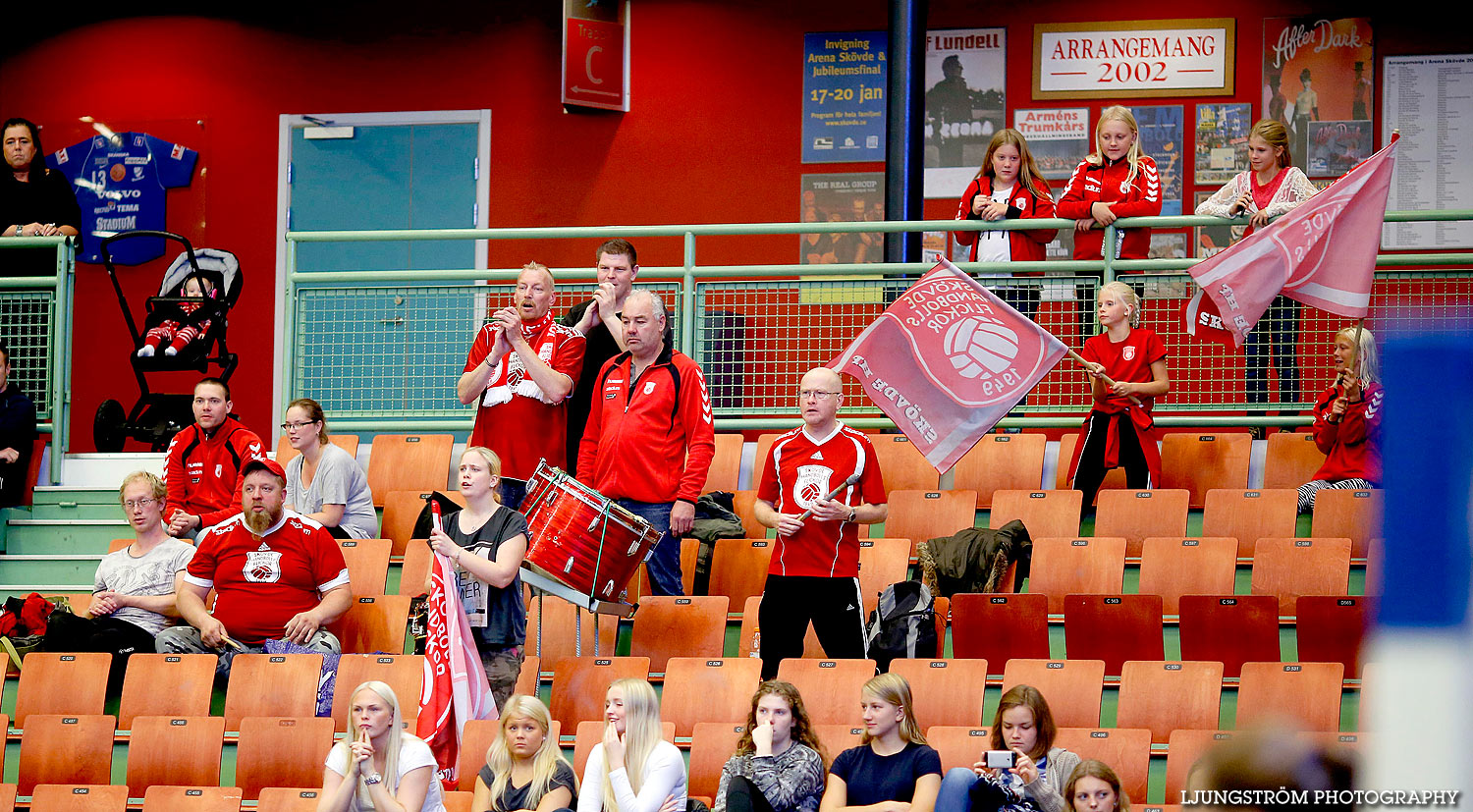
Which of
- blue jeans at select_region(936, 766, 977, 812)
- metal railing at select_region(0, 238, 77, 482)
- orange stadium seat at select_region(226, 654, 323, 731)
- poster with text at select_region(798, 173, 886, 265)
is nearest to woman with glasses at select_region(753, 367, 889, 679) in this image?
blue jeans at select_region(936, 766, 977, 812)

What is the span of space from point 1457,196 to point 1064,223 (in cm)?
403

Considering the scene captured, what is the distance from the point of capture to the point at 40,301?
8.69m

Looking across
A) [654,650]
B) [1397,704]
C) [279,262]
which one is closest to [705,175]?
[279,262]

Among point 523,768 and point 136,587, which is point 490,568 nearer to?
point 523,768

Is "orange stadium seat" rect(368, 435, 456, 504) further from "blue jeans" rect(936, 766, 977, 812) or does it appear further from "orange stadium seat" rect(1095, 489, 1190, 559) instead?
"blue jeans" rect(936, 766, 977, 812)

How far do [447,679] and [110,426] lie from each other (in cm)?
361

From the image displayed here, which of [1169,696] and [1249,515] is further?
[1249,515]

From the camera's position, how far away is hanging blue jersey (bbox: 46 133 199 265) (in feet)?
39.5

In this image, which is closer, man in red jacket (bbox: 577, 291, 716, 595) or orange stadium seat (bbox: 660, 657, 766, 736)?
orange stadium seat (bbox: 660, 657, 766, 736)

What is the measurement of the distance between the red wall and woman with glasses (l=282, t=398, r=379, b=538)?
4242 mm

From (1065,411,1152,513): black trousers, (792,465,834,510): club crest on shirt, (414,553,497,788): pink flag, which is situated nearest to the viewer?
(414,553,497,788): pink flag

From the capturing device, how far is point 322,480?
7.23 meters

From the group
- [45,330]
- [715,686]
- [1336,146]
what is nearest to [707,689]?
[715,686]

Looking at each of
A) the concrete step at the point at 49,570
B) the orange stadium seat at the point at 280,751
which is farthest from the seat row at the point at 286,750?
the concrete step at the point at 49,570
